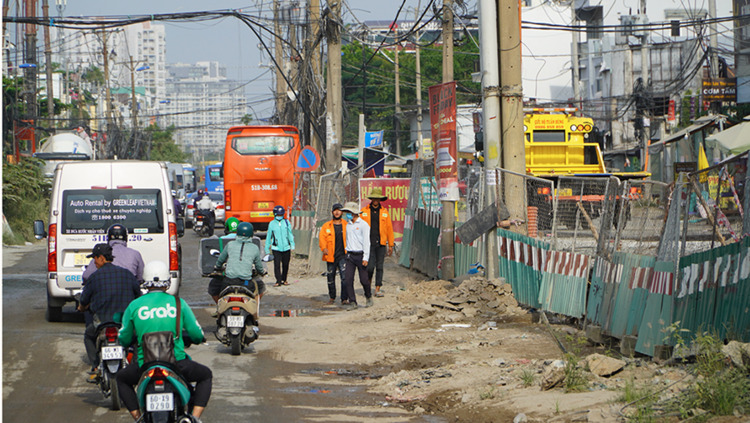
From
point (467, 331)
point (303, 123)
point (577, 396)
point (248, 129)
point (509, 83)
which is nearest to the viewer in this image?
point (577, 396)

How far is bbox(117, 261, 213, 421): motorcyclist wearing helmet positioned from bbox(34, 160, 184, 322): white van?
7.04m

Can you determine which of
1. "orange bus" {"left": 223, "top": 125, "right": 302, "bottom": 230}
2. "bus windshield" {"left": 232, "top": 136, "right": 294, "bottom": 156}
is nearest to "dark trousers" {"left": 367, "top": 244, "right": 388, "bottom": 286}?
"orange bus" {"left": 223, "top": 125, "right": 302, "bottom": 230}

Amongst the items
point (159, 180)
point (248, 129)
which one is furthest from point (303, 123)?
point (159, 180)

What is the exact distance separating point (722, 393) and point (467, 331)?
603cm

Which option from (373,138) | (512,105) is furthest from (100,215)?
(373,138)

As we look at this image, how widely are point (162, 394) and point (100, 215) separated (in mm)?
7998

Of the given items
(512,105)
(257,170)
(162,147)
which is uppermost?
(162,147)

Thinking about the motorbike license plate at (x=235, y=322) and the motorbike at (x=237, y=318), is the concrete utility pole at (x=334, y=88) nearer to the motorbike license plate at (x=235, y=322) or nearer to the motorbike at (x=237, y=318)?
the motorbike at (x=237, y=318)

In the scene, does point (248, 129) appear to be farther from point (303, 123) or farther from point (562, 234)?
point (562, 234)

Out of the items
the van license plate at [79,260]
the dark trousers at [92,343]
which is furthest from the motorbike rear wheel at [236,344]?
the van license plate at [79,260]

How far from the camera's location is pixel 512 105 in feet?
44.8

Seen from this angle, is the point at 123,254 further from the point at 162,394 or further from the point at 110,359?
the point at 162,394

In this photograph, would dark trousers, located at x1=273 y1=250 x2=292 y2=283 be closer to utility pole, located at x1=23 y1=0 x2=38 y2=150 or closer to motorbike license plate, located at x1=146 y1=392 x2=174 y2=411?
motorbike license plate, located at x1=146 y1=392 x2=174 y2=411

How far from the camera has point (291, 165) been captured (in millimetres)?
31531
